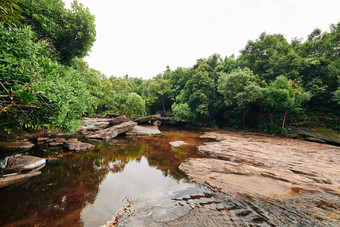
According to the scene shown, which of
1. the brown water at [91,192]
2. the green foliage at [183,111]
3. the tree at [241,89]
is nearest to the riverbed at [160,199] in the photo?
the brown water at [91,192]

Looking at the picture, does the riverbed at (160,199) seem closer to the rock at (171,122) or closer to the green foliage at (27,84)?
the green foliage at (27,84)

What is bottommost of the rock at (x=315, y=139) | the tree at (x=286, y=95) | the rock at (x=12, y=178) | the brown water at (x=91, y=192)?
the brown water at (x=91, y=192)

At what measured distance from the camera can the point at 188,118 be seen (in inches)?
1228

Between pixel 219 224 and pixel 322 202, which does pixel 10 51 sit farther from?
pixel 322 202

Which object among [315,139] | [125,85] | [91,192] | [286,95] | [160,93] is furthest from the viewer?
[125,85]

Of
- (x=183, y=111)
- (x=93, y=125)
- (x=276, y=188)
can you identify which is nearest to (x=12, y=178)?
(x=276, y=188)

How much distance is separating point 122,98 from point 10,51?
33.9 meters

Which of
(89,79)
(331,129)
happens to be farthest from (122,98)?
(331,129)

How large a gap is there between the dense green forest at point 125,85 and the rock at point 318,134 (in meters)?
1.97

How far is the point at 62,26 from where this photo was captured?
895cm

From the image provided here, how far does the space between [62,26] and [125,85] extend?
A: 3936cm

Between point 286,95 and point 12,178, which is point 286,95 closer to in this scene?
point 286,95

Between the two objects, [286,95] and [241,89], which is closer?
[286,95]

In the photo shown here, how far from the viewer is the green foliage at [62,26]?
7629 mm
